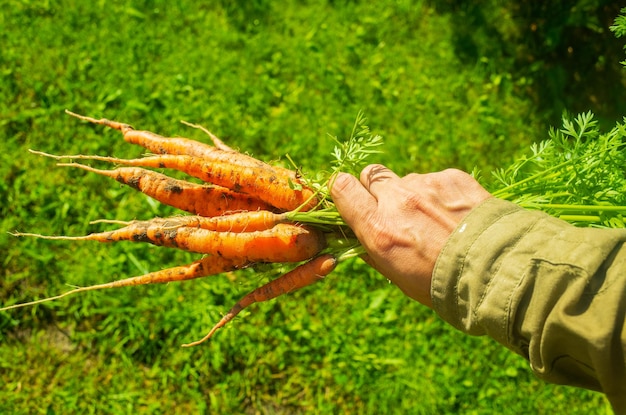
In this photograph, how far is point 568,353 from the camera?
1.35 m

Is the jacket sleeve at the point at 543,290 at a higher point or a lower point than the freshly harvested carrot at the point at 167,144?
higher

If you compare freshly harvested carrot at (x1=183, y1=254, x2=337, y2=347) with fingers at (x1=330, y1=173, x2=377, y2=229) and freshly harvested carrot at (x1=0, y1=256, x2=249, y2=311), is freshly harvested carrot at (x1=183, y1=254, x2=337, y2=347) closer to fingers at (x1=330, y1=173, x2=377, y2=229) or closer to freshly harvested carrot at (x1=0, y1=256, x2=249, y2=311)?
freshly harvested carrot at (x1=0, y1=256, x2=249, y2=311)

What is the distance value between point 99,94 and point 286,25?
1.44m

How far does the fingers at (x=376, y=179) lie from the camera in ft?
5.90

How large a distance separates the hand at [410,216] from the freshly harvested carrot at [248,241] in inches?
12.9

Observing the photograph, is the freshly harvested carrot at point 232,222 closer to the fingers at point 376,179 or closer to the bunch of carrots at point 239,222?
the bunch of carrots at point 239,222

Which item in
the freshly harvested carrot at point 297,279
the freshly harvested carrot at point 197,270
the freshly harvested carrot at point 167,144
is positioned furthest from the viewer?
the freshly harvested carrot at point 167,144

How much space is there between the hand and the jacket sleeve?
0.24 feet

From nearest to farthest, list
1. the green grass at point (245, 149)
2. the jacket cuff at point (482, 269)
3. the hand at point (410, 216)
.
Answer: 1. the jacket cuff at point (482, 269)
2. the hand at point (410, 216)
3. the green grass at point (245, 149)

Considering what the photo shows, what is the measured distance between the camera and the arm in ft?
4.23

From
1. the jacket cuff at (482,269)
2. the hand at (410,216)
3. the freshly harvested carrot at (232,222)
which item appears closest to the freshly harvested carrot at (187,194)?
the freshly harvested carrot at (232,222)

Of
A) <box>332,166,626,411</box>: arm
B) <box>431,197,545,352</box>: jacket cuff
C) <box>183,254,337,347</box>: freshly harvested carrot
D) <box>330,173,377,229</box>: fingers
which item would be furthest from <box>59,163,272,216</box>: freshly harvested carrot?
<box>431,197,545,352</box>: jacket cuff

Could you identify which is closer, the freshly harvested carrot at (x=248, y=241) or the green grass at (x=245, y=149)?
the freshly harvested carrot at (x=248, y=241)

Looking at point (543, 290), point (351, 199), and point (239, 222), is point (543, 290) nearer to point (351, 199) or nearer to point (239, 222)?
point (351, 199)
